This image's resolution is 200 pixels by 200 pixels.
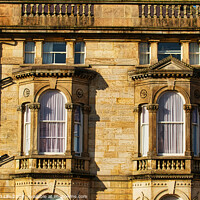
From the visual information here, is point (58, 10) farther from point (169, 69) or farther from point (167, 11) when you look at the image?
point (169, 69)

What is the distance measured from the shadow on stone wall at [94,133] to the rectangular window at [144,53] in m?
1.95

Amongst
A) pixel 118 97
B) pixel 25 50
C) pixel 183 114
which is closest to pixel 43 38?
pixel 25 50

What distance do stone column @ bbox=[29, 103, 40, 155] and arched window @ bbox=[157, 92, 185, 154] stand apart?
5156 millimetres

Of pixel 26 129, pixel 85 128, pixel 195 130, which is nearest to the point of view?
pixel 85 128

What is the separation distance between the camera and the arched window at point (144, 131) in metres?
41.4

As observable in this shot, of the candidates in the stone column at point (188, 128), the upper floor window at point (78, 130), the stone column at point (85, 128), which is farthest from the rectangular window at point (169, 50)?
the upper floor window at point (78, 130)

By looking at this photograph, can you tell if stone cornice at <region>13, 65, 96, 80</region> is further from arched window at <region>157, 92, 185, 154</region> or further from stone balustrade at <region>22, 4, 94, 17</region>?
arched window at <region>157, 92, 185, 154</region>

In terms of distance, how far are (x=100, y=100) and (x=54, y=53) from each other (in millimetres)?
2888

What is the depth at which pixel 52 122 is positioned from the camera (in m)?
41.5

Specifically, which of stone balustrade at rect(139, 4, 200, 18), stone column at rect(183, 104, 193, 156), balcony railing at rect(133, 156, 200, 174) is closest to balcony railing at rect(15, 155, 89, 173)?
balcony railing at rect(133, 156, 200, 174)

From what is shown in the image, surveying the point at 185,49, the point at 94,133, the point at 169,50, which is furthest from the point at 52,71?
the point at 185,49

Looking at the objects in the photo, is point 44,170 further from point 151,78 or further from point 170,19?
point 170,19

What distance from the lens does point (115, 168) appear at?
41375 millimetres

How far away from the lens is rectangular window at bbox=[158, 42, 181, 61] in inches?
1673
